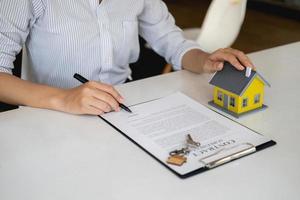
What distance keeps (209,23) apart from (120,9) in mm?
866

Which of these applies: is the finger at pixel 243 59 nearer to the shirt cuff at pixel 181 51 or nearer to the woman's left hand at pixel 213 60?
the woman's left hand at pixel 213 60

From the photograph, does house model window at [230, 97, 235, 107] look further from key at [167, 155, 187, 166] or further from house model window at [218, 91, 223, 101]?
key at [167, 155, 187, 166]

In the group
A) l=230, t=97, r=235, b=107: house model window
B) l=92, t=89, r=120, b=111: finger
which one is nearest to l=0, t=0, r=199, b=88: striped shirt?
l=92, t=89, r=120, b=111: finger

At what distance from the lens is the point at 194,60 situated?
1.25 meters

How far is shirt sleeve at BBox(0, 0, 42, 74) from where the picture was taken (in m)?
1.07

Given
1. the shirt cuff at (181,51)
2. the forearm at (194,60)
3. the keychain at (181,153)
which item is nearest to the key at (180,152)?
the keychain at (181,153)

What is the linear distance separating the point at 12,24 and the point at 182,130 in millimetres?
524

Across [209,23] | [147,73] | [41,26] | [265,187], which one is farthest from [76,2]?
[147,73]

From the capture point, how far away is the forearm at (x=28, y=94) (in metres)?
0.97

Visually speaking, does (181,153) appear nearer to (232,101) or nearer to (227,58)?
(232,101)

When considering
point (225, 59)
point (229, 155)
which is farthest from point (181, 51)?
point (229, 155)

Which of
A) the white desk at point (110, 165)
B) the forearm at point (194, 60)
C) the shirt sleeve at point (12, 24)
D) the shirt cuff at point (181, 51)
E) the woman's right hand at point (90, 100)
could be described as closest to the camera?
the white desk at point (110, 165)

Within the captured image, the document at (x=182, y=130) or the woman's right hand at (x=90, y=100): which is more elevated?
the woman's right hand at (x=90, y=100)

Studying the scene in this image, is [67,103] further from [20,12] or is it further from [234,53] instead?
[234,53]
